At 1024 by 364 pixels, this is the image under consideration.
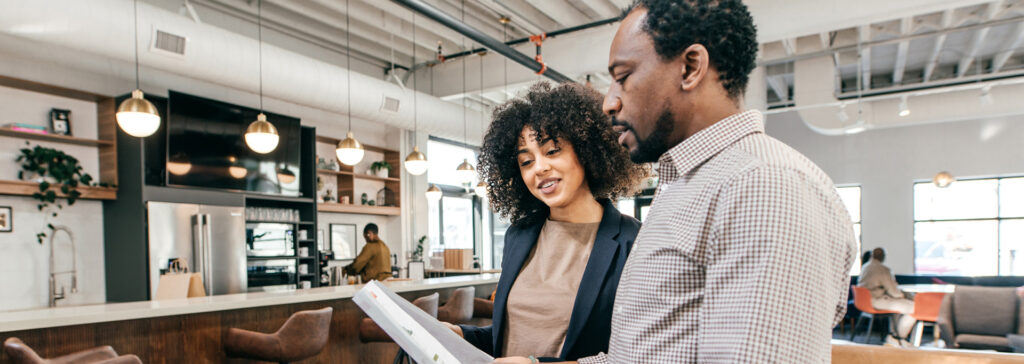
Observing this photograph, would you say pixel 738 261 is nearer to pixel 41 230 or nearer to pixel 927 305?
pixel 41 230

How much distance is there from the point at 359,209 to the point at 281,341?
16.7 ft

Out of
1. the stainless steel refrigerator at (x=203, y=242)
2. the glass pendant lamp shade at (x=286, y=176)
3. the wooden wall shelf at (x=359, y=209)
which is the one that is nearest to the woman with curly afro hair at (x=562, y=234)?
the stainless steel refrigerator at (x=203, y=242)

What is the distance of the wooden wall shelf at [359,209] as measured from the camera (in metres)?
8.00

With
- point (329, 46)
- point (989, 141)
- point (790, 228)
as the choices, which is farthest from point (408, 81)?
point (989, 141)

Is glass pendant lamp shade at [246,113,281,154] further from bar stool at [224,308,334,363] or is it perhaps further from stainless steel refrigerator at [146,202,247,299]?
bar stool at [224,308,334,363]

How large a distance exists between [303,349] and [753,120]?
3336 millimetres

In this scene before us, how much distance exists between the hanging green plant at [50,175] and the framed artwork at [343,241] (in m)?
3.45

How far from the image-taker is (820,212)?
0.69 meters

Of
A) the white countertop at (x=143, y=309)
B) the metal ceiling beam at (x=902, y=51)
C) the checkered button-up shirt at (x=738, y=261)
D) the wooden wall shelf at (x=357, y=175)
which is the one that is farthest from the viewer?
the wooden wall shelf at (x=357, y=175)

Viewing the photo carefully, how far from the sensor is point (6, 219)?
17.0 feet

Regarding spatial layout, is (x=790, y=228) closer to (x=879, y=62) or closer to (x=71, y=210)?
(x=71, y=210)

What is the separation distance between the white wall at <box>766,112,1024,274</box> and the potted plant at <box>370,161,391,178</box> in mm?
7587

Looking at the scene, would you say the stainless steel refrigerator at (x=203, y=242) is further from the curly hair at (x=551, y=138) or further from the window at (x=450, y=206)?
the curly hair at (x=551, y=138)

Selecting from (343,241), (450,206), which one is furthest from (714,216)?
(450,206)
